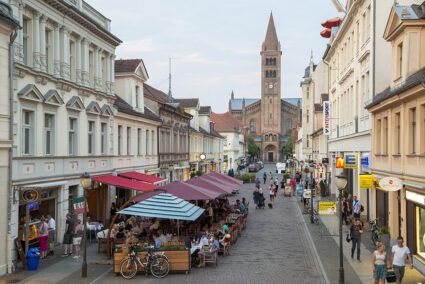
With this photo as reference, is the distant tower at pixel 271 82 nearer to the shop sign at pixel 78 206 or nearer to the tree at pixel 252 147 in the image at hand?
the tree at pixel 252 147

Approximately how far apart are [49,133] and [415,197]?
1352cm

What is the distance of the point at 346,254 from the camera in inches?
695

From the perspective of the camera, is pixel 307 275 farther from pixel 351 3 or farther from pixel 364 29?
pixel 351 3

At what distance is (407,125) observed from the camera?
15453 mm

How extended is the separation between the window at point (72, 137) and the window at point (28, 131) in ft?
11.4

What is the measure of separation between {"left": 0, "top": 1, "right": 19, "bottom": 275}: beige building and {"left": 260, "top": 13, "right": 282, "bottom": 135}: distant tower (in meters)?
122

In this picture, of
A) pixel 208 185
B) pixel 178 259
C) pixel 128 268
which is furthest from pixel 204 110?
pixel 128 268

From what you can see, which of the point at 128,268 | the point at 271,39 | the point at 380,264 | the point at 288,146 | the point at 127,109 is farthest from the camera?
the point at 271,39

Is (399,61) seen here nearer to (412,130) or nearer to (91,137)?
(412,130)

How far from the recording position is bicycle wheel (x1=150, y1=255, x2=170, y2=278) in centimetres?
1410

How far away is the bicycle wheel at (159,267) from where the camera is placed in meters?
14.1

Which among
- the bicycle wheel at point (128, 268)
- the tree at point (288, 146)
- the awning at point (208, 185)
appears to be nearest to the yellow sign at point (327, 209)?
the awning at point (208, 185)

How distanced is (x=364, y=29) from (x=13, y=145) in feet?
60.0

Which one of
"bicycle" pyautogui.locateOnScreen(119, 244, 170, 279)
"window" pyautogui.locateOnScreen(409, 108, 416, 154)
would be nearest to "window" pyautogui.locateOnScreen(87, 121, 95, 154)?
"bicycle" pyautogui.locateOnScreen(119, 244, 170, 279)
